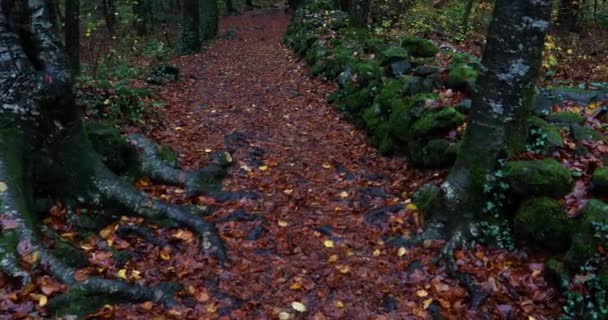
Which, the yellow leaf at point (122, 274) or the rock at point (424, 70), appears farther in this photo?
the rock at point (424, 70)

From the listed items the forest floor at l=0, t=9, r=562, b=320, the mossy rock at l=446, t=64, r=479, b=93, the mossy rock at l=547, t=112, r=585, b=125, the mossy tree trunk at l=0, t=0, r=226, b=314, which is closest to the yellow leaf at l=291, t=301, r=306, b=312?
the forest floor at l=0, t=9, r=562, b=320

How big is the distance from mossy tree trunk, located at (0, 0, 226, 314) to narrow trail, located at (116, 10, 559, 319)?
0.41 meters

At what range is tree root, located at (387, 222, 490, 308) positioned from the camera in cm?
425

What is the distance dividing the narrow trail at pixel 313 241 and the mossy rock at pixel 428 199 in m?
0.21

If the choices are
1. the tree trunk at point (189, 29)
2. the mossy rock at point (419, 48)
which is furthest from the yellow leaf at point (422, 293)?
the tree trunk at point (189, 29)

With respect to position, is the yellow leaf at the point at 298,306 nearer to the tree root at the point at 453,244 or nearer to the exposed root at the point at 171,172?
the tree root at the point at 453,244

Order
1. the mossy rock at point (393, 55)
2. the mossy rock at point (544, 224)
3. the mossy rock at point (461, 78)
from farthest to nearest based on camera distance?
the mossy rock at point (393, 55) < the mossy rock at point (461, 78) < the mossy rock at point (544, 224)

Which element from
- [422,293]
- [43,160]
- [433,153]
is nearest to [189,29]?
[433,153]

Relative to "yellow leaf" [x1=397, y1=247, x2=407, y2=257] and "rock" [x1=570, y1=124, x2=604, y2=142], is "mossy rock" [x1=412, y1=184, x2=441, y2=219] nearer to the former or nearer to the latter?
"yellow leaf" [x1=397, y1=247, x2=407, y2=257]

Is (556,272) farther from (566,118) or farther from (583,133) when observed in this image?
(566,118)

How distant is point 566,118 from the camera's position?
582cm

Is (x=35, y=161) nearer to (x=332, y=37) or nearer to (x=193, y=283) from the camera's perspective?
(x=193, y=283)

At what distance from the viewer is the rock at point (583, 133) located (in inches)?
210

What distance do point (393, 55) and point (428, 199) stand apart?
4.35 metres
